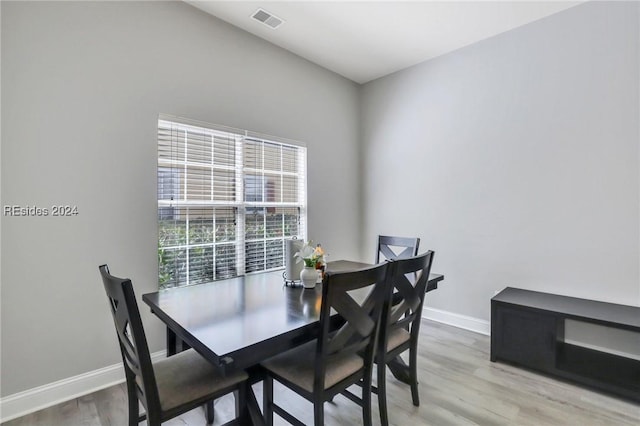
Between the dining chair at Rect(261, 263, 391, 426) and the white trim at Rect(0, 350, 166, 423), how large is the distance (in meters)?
1.43

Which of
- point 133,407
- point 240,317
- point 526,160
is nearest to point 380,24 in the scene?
point 526,160

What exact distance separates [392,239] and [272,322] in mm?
1831

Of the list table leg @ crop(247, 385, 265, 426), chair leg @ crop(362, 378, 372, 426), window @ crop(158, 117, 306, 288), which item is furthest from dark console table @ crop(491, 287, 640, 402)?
window @ crop(158, 117, 306, 288)

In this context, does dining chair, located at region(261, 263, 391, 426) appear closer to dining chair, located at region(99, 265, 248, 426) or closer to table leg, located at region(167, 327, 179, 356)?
dining chair, located at region(99, 265, 248, 426)

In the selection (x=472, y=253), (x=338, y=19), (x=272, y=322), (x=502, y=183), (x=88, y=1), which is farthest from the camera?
(x=472, y=253)

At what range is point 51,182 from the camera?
2.06 m

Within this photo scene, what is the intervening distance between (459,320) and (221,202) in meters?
2.83

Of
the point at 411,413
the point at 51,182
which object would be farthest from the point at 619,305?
the point at 51,182

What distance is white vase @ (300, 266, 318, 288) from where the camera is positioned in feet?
6.64

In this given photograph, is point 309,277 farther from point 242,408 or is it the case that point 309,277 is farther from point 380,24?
point 380,24

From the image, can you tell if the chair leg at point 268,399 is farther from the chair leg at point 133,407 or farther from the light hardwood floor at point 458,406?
the chair leg at point 133,407

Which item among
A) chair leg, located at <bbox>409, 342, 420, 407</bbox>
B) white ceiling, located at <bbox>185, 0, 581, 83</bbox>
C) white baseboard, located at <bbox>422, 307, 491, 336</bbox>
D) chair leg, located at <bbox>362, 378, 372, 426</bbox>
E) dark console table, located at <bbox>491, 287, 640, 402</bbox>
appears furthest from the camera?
white baseboard, located at <bbox>422, 307, 491, 336</bbox>

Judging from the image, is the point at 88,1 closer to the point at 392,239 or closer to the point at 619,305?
the point at 392,239

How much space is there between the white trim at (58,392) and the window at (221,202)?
2.37 feet
